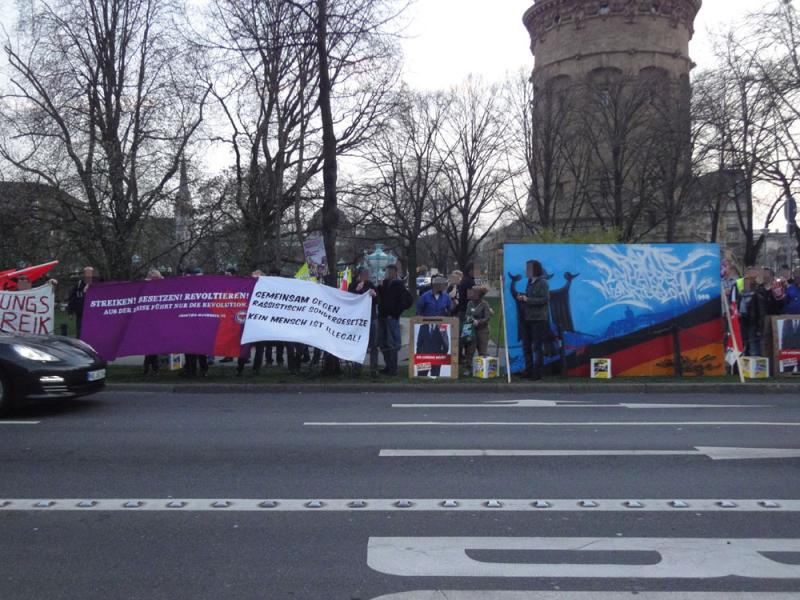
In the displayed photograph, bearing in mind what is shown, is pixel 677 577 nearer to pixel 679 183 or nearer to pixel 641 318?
pixel 641 318

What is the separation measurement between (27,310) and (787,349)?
44.9 feet

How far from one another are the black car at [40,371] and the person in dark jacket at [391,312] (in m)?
5.27

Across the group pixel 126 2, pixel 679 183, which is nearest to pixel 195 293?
A: pixel 126 2

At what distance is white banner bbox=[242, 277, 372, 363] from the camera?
12969 mm

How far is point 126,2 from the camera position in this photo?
26016mm

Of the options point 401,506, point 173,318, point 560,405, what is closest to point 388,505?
point 401,506

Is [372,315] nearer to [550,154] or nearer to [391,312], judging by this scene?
[391,312]

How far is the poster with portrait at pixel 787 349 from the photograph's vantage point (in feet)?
43.9

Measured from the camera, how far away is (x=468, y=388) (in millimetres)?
12445

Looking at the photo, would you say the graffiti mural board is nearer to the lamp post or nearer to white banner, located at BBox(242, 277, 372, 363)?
white banner, located at BBox(242, 277, 372, 363)

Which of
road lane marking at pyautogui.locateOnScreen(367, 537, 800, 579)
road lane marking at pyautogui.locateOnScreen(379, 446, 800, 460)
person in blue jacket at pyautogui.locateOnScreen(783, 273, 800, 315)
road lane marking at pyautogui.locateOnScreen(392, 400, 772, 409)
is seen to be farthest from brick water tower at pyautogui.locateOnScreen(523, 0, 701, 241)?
road lane marking at pyautogui.locateOnScreen(367, 537, 800, 579)

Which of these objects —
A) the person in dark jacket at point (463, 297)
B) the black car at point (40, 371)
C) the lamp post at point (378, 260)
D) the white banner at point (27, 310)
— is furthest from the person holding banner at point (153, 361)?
the lamp post at point (378, 260)

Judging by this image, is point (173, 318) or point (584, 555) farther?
point (173, 318)

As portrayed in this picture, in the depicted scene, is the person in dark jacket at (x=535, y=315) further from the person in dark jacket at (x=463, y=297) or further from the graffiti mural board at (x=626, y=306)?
the person in dark jacket at (x=463, y=297)
